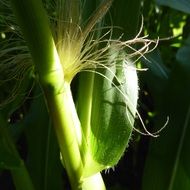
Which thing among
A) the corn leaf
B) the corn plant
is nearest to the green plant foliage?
the corn leaf

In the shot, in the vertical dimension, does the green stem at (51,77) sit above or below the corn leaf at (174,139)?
above

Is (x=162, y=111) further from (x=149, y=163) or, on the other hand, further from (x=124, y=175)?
(x=124, y=175)

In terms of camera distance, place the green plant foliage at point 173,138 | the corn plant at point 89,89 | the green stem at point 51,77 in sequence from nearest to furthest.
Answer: the green stem at point 51,77 → the corn plant at point 89,89 → the green plant foliage at point 173,138

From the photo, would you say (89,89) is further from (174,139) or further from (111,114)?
(174,139)

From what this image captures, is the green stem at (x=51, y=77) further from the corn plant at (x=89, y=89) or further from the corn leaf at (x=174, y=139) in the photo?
the corn leaf at (x=174, y=139)

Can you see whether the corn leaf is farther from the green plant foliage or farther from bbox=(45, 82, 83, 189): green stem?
bbox=(45, 82, 83, 189): green stem

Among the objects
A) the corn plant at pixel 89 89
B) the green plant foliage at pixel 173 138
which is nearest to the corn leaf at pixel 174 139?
the green plant foliage at pixel 173 138

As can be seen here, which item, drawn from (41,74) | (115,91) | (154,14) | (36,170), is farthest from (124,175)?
(41,74)

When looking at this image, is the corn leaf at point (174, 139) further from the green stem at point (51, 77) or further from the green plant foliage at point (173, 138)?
the green stem at point (51, 77)

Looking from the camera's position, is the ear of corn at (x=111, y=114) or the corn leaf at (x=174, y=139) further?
the corn leaf at (x=174, y=139)

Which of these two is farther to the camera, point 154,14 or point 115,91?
point 154,14

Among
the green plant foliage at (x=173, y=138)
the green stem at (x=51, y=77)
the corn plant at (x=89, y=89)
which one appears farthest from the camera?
the green plant foliage at (x=173, y=138)
